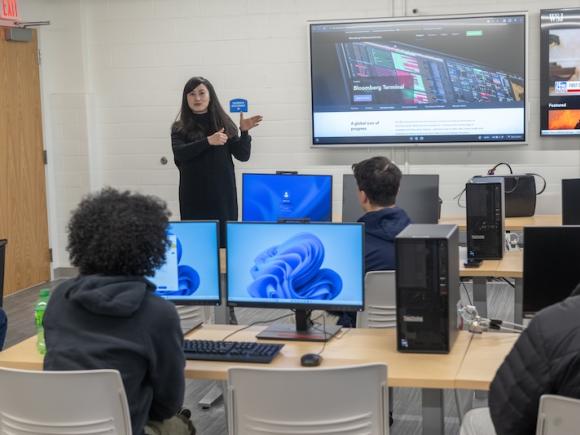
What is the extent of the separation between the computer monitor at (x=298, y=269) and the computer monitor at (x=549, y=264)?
58 centimetres

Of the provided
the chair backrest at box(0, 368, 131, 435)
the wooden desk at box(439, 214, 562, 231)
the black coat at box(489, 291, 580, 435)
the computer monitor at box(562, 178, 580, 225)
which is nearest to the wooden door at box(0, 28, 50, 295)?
the wooden desk at box(439, 214, 562, 231)

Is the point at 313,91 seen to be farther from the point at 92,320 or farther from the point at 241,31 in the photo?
the point at 92,320

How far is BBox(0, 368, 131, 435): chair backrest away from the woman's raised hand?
9.38 feet

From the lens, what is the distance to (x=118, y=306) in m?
2.18

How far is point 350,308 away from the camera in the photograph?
2945mm

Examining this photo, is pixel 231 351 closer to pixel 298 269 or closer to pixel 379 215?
pixel 298 269

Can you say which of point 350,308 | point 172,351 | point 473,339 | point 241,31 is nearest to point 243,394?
point 172,351

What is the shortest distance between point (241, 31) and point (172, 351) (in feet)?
15.8

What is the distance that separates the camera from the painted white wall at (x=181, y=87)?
6.33 meters

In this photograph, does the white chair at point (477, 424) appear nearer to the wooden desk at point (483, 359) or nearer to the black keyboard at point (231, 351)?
the wooden desk at point (483, 359)

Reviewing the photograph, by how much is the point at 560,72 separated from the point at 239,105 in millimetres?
2506

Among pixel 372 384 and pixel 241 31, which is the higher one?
pixel 241 31

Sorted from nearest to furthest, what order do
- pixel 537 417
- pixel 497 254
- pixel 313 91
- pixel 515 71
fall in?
1. pixel 537 417
2. pixel 497 254
3. pixel 515 71
4. pixel 313 91

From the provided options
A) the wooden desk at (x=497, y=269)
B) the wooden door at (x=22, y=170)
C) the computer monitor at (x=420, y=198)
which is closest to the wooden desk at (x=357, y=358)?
the wooden desk at (x=497, y=269)
